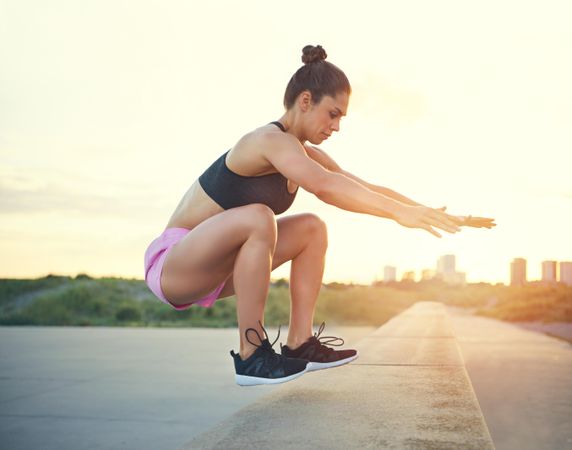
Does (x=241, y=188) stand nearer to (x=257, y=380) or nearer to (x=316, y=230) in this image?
(x=316, y=230)

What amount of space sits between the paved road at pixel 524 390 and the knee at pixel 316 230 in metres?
2.30

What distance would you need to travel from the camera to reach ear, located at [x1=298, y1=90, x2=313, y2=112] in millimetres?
2314

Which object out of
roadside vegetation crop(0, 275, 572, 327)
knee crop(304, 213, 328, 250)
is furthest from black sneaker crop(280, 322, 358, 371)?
roadside vegetation crop(0, 275, 572, 327)

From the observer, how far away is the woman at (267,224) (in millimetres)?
2146

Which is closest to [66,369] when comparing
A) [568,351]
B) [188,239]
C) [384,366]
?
[384,366]

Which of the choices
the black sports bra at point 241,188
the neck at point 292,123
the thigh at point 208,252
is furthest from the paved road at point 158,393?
the neck at point 292,123

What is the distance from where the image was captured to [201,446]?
1.64 metres

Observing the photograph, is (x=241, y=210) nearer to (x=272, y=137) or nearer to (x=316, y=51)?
(x=272, y=137)

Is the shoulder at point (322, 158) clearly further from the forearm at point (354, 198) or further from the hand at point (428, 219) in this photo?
the hand at point (428, 219)

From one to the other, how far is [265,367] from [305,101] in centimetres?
96

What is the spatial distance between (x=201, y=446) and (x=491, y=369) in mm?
5694

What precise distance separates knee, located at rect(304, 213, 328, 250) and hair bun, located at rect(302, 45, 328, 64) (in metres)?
0.64

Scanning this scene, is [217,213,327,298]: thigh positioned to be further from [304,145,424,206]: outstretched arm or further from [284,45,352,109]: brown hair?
[284,45,352,109]: brown hair

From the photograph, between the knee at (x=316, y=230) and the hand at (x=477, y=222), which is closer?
the hand at (x=477, y=222)
